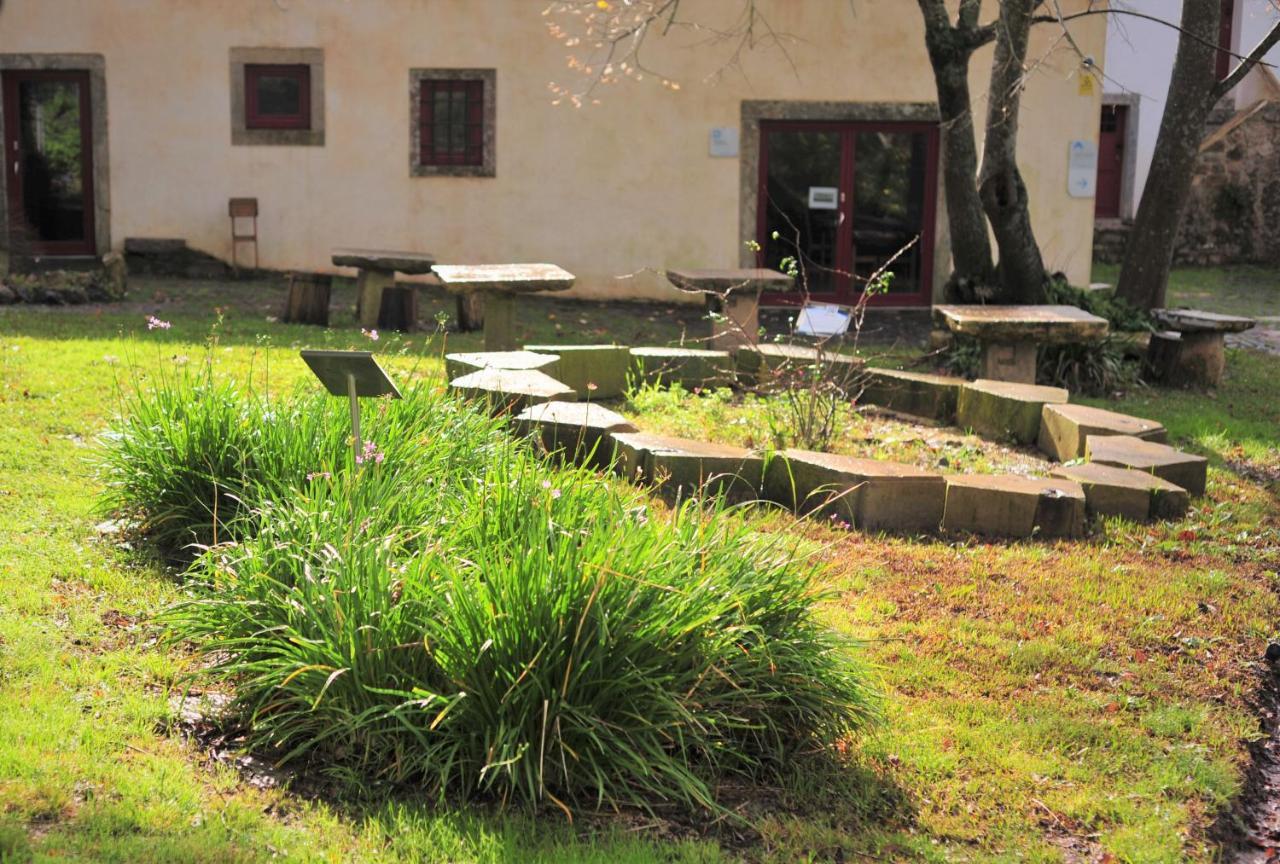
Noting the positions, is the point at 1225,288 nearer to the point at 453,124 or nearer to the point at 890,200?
the point at 890,200

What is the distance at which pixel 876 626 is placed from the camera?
5488 mm

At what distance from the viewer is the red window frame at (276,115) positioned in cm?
1672

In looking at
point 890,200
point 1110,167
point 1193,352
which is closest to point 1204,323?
point 1193,352

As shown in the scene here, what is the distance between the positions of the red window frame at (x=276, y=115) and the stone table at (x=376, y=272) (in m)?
3.91

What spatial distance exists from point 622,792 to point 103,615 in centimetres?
213

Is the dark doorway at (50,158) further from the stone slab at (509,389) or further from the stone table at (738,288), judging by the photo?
the stone slab at (509,389)

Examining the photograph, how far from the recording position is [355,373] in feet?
16.4

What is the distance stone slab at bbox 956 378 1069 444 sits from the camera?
333 inches

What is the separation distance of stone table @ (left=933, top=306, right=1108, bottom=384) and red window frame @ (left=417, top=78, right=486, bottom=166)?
8152 mm

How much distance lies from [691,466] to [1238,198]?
720 inches

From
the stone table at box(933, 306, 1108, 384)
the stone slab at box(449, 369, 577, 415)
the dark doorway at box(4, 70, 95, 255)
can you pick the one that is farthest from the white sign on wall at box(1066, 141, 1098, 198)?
the dark doorway at box(4, 70, 95, 255)

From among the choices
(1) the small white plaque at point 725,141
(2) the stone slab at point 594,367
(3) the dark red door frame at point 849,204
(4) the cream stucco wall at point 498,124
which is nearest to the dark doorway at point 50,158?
(4) the cream stucco wall at point 498,124

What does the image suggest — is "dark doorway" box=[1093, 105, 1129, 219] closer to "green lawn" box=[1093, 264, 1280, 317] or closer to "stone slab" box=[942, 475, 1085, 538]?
"green lawn" box=[1093, 264, 1280, 317]

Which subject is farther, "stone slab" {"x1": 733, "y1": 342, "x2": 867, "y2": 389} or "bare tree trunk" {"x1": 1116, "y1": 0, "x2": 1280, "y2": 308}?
"bare tree trunk" {"x1": 1116, "y1": 0, "x2": 1280, "y2": 308}
